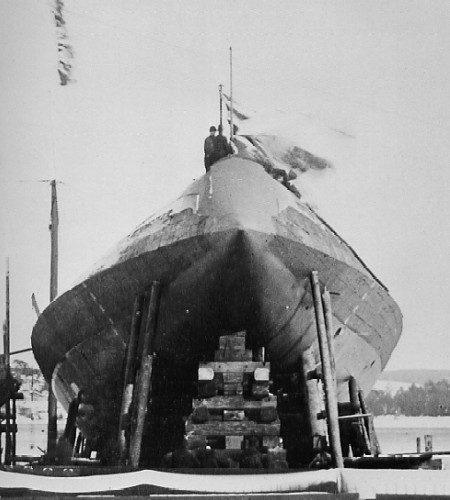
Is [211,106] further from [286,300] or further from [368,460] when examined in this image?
[368,460]

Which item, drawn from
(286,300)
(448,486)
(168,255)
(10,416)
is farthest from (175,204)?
(10,416)

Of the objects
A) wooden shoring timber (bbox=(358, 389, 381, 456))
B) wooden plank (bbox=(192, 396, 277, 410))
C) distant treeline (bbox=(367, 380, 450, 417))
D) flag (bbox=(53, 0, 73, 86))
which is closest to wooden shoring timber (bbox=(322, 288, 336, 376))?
wooden plank (bbox=(192, 396, 277, 410))

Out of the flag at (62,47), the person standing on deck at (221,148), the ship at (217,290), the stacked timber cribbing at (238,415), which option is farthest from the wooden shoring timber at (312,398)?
the flag at (62,47)

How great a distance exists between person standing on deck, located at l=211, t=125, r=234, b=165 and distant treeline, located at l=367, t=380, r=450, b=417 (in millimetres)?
34430

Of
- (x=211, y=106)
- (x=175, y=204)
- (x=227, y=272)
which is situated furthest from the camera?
(x=211, y=106)

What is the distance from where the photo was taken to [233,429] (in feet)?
24.5

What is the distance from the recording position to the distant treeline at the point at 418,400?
46438 millimetres

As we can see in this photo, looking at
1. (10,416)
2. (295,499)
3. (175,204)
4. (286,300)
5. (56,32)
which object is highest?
(56,32)

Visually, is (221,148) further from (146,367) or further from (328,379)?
(328,379)

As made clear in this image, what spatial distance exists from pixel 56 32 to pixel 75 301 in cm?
257

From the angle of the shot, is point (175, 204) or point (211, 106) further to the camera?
point (211, 106)

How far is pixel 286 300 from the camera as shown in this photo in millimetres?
7883

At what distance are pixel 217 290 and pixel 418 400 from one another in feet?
159

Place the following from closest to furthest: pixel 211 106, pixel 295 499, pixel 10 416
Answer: pixel 295 499
pixel 211 106
pixel 10 416
